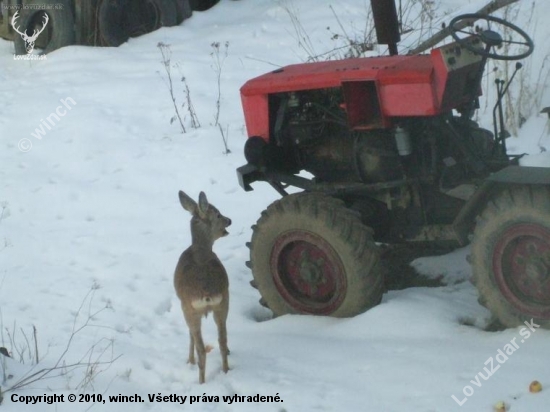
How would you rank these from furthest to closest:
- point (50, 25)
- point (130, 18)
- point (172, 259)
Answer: point (130, 18) < point (50, 25) < point (172, 259)

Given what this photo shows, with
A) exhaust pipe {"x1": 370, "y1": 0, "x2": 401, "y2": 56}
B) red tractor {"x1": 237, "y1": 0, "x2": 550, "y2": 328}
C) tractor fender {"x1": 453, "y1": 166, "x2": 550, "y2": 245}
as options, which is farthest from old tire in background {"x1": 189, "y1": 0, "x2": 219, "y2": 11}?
tractor fender {"x1": 453, "y1": 166, "x2": 550, "y2": 245}

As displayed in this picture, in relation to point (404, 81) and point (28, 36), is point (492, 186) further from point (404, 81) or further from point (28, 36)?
point (28, 36)

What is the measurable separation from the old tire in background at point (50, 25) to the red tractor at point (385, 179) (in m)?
6.86

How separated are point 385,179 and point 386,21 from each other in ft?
3.70

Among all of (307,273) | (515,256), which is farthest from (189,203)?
(515,256)

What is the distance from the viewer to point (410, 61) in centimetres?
553

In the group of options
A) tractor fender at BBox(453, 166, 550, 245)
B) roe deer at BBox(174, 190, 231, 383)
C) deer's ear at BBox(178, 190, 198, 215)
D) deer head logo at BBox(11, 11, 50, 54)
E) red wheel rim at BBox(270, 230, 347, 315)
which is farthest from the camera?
deer head logo at BBox(11, 11, 50, 54)

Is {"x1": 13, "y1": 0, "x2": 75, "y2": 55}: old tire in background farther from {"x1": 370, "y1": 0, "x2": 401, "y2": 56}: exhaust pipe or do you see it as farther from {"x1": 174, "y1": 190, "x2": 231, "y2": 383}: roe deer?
{"x1": 174, "y1": 190, "x2": 231, "y2": 383}: roe deer

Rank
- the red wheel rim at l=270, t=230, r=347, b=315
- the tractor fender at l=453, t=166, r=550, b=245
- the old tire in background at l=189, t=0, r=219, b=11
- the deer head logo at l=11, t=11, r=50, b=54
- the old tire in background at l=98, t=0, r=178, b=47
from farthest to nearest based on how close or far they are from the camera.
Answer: the old tire in background at l=189, t=0, r=219, b=11 → the deer head logo at l=11, t=11, r=50, b=54 → the old tire in background at l=98, t=0, r=178, b=47 → the red wheel rim at l=270, t=230, r=347, b=315 → the tractor fender at l=453, t=166, r=550, b=245

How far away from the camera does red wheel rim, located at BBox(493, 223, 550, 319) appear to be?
192 inches

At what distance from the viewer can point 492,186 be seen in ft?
16.5

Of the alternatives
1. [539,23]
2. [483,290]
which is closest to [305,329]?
[483,290]

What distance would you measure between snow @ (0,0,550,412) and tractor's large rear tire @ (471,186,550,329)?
0.16 meters

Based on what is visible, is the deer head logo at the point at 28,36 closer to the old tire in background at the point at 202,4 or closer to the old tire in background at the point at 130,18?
the old tire in background at the point at 130,18
